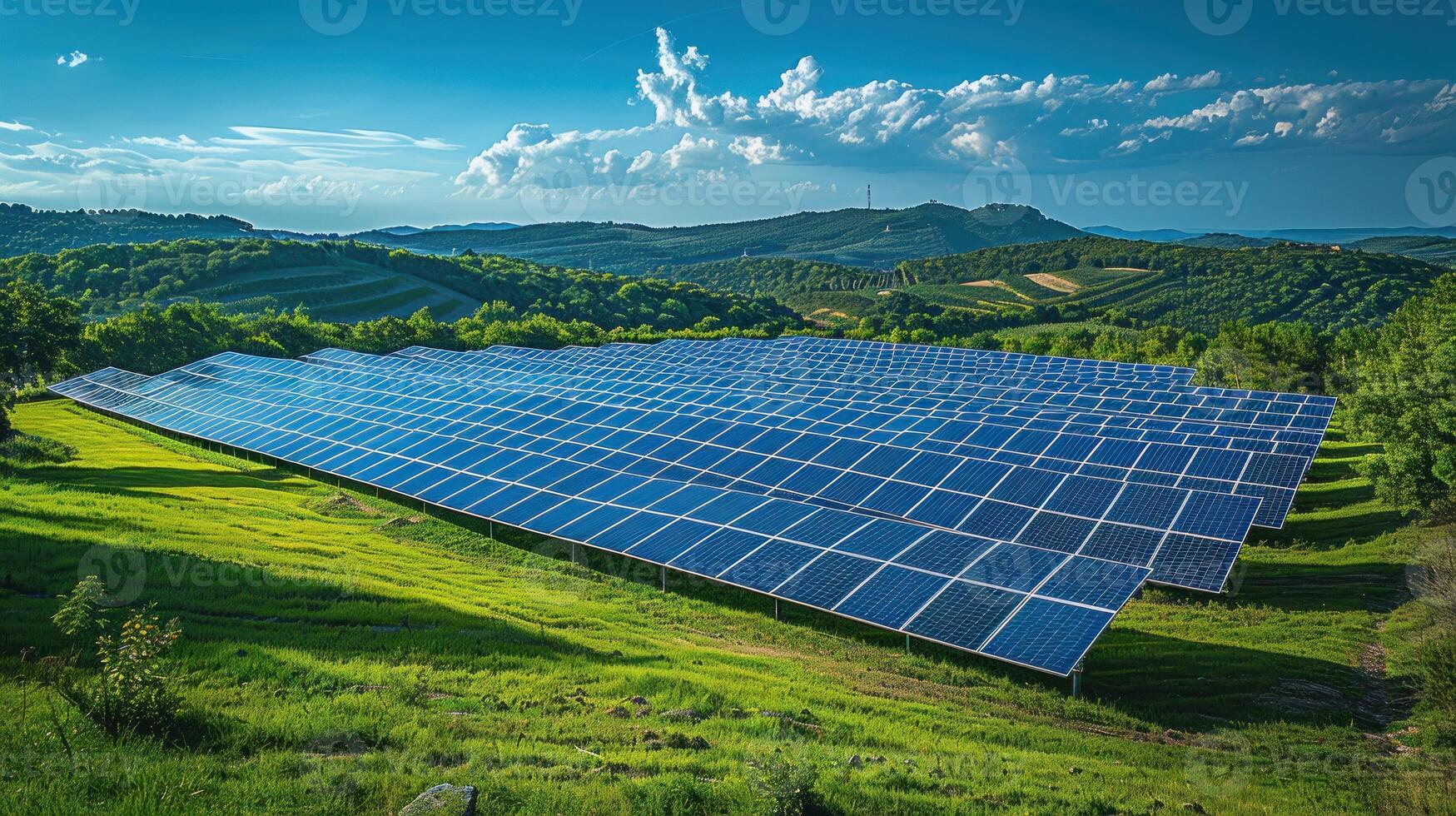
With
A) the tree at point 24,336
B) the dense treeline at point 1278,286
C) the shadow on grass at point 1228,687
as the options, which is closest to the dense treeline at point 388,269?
the dense treeline at point 1278,286

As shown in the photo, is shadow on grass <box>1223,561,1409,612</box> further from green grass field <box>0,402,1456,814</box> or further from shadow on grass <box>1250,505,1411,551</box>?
shadow on grass <box>1250,505,1411,551</box>

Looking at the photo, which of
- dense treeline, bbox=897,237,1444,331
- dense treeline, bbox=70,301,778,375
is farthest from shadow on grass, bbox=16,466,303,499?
dense treeline, bbox=897,237,1444,331

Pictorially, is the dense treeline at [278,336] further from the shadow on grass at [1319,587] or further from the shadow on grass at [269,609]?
the shadow on grass at [1319,587]

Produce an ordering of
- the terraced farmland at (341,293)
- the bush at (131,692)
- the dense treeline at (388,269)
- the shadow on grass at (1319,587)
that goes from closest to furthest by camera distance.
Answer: the bush at (131,692) → the shadow on grass at (1319,587) → the dense treeline at (388,269) → the terraced farmland at (341,293)

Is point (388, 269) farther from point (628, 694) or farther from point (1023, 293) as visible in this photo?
point (628, 694)

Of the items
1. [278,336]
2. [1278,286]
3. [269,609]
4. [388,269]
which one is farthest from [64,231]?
[1278,286]

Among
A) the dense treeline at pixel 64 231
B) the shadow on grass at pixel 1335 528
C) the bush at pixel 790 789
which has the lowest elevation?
the shadow on grass at pixel 1335 528

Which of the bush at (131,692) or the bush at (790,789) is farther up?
the bush at (131,692)

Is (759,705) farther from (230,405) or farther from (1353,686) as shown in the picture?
(230,405)
